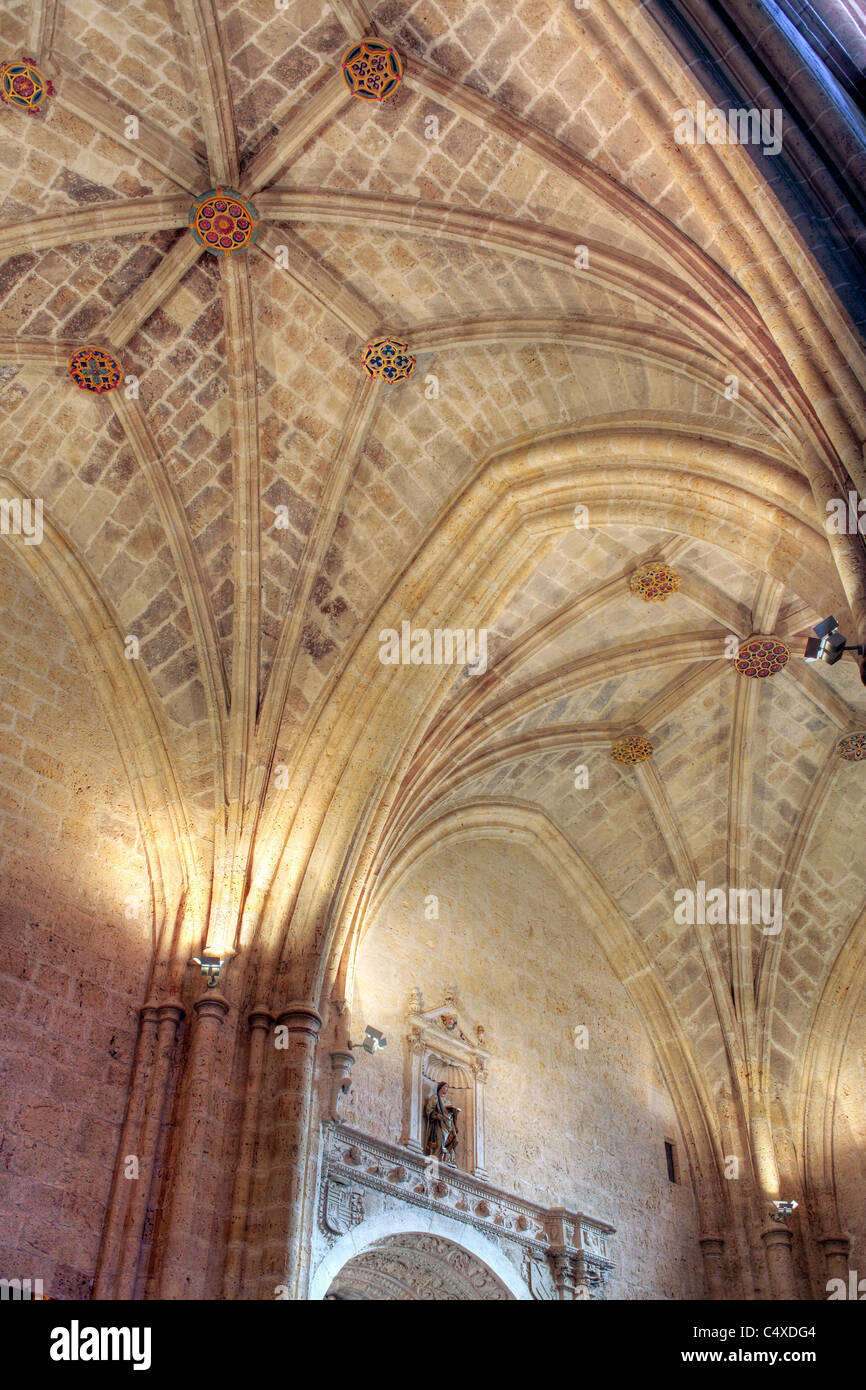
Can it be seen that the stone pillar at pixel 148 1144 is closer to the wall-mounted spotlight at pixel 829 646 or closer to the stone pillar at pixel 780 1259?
the wall-mounted spotlight at pixel 829 646

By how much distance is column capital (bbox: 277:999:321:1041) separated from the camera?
9.90 m

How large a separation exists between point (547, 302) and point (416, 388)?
58.7 inches

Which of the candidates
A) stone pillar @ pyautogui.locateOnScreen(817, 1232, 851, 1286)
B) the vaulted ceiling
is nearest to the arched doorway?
the vaulted ceiling

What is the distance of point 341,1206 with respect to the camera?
10.4 metres

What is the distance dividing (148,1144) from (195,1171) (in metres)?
0.42

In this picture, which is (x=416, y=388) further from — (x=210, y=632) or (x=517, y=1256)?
(x=517, y=1256)

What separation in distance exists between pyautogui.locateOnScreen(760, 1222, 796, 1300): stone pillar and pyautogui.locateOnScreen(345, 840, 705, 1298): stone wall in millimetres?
790

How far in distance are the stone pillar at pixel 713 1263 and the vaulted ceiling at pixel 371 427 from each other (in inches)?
216

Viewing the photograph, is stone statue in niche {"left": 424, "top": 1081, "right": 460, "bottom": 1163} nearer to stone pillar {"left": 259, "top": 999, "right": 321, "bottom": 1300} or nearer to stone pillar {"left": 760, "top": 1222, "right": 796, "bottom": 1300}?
stone pillar {"left": 259, "top": 999, "right": 321, "bottom": 1300}

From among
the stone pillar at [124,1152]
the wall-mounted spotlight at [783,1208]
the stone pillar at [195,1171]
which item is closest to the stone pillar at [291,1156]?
the stone pillar at [195,1171]

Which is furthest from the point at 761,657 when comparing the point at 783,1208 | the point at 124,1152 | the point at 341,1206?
the point at 124,1152

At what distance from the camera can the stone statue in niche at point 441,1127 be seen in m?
11.6

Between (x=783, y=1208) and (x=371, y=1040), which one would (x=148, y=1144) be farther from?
(x=783, y=1208)

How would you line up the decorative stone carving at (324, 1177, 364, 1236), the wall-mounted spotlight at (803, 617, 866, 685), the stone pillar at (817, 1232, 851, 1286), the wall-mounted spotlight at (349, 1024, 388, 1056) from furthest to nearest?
the stone pillar at (817, 1232, 851, 1286), the wall-mounted spotlight at (349, 1024, 388, 1056), the decorative stone carving at (324, 1177, 364, 1236), the wall-mounted spotlight at (803, 617, 866, 685)
